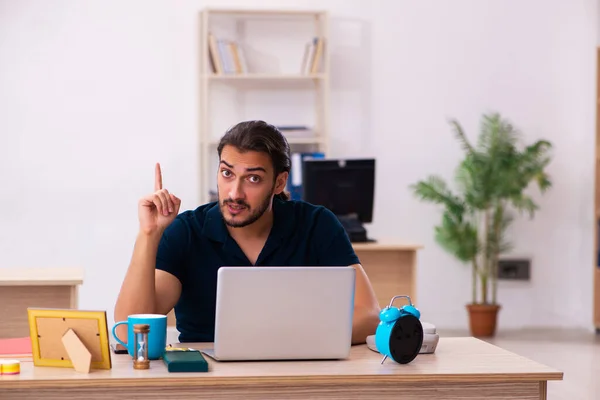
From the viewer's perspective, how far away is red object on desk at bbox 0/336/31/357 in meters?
2.01

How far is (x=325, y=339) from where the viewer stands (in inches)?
76.4

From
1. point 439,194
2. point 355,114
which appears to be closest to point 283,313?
point 439,194

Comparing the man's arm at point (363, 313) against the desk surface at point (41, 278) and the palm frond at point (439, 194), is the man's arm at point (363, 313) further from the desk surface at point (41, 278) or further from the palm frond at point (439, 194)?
the palm frond at point (439, 194)

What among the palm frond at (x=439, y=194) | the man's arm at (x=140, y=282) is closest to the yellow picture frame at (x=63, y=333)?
the man's arm at (x=140, y=282)

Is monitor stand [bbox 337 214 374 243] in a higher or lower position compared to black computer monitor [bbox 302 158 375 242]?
lower

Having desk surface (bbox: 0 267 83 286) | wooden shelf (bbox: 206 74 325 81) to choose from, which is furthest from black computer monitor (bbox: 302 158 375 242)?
desk surface (bbox: 0 267 83 286)

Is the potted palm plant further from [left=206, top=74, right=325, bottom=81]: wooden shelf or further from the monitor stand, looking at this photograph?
the monitor stand

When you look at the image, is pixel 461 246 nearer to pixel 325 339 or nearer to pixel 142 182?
pixel 142 182

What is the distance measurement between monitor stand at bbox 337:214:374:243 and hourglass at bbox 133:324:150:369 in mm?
3081

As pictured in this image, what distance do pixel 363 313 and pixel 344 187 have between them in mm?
2653

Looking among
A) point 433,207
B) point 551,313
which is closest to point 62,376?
point 433,207

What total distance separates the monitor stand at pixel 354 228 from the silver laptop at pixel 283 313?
2.97 metres

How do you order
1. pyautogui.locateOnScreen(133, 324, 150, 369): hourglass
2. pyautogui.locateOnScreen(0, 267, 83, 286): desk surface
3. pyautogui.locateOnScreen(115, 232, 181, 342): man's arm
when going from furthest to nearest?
pyautogui.locateOnScreen(0, 267, 83, 286): desk surface → pyautogui.locateOnScreen(115, 232, 181, 342): man's arm → pyautogui.locateOnScreen(133, 324, 150, 369): hourglass

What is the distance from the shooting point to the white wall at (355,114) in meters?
6.20
